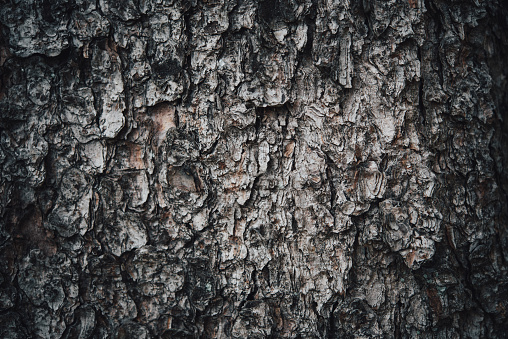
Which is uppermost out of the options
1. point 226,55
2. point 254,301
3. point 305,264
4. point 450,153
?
point 226,55

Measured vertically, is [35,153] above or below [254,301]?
above

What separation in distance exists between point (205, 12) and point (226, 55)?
15 cm

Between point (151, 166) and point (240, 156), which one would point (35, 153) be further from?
point (240, 156)

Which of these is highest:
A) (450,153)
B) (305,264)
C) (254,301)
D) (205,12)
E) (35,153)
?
(205,12)

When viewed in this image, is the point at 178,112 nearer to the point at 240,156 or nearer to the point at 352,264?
the point at 240,156

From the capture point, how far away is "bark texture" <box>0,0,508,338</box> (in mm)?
1224

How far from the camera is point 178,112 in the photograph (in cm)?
125

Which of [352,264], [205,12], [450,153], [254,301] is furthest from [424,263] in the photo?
[205,12]

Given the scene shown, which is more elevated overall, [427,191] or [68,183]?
[427,191]

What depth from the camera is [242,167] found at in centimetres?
125

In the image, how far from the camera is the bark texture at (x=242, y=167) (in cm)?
122

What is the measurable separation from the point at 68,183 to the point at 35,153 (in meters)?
0.15

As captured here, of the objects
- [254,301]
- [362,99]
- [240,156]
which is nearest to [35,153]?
[240,156]

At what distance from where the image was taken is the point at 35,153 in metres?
1.26
